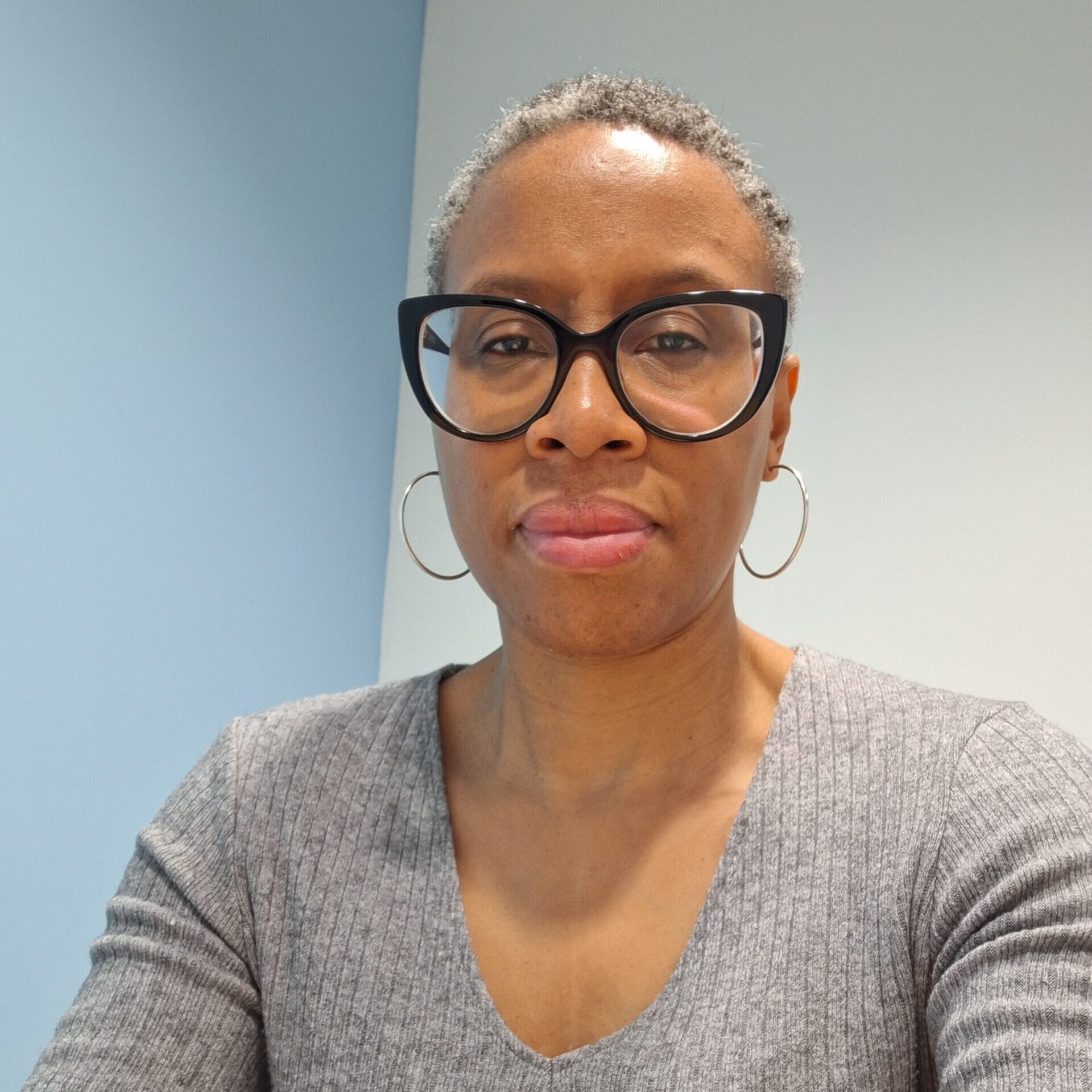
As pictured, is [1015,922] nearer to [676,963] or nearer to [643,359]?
[676,963]

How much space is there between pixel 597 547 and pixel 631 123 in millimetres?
379

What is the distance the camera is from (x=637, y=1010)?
96cm

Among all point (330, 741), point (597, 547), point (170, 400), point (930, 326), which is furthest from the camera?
point (930, 326)

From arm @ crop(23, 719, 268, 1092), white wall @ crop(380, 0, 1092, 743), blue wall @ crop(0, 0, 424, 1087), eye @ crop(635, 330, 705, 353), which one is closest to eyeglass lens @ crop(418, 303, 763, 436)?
eye @ crop(635, 330, 705, 353)

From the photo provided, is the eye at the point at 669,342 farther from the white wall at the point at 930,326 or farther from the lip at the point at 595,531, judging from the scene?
the white wall at the point at 930,326

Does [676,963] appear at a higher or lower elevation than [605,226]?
lower

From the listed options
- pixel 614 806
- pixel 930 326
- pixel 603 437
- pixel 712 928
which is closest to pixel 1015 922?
pixel 712 928

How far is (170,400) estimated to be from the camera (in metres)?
1.84

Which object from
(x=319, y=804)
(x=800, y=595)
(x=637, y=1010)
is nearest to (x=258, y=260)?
(x=800, y=595)

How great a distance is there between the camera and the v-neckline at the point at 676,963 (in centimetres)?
94

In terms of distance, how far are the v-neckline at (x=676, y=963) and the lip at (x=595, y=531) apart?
22 centimetres

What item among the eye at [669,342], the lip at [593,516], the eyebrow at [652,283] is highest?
the eyebrow at [652,283]

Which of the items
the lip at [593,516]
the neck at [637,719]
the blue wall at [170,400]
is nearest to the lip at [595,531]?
the lip at [593,516]

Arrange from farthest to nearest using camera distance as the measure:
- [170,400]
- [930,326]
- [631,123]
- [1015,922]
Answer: [930,326], [170,400], [631,123], [1015,922]
